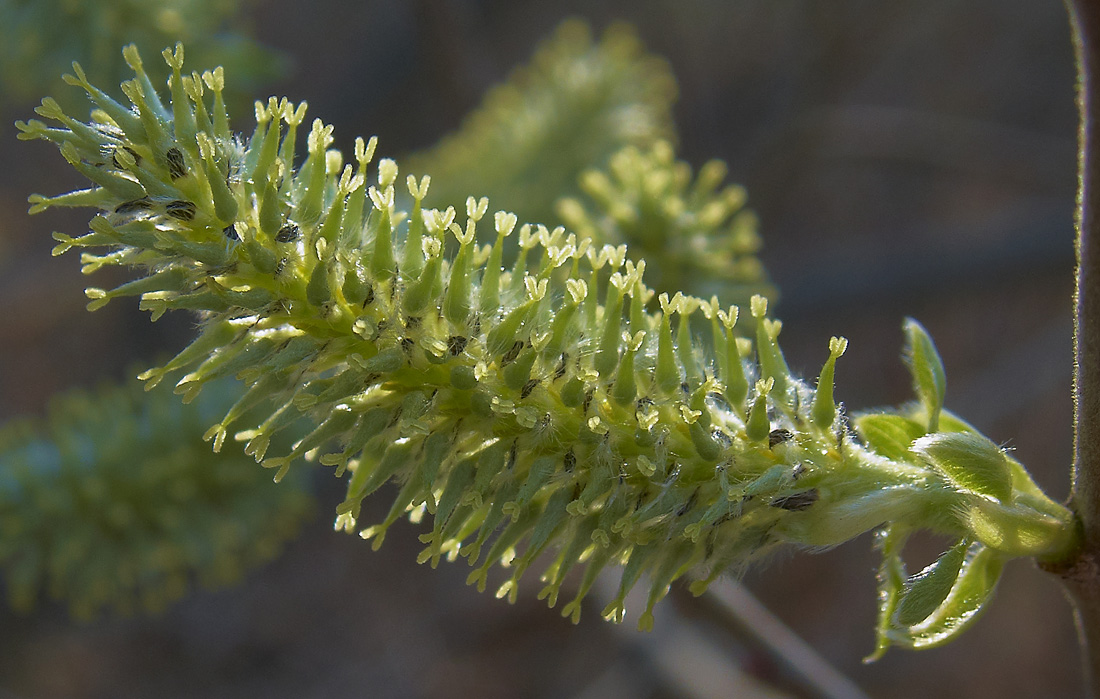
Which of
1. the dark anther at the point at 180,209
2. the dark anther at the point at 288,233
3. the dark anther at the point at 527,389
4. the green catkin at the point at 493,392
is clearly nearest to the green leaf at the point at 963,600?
the green catkin at the point at 493,392

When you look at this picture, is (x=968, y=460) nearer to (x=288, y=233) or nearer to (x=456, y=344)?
(x=456, y=344)

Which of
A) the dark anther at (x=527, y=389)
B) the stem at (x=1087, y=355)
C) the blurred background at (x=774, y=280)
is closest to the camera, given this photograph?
the stem at (x=1087, y=355)

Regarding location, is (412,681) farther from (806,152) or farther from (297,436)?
(806,152)

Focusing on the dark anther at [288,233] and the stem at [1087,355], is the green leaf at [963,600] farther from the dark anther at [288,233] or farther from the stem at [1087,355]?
the dark anther at [288,233]

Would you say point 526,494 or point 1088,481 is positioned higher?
point 526,494

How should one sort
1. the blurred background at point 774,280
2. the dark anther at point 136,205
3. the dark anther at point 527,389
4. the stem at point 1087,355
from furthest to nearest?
the blurred background at point 774,280
the dark anther at point 527,389
the dark anther at point 136,205
the stem at point 1087,355

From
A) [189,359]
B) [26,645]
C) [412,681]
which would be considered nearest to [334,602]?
[412,681]
